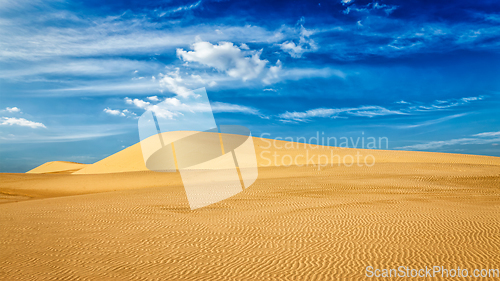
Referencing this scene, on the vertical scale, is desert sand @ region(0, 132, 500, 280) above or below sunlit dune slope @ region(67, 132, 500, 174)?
below

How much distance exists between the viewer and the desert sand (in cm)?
742

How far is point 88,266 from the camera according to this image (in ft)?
24.8

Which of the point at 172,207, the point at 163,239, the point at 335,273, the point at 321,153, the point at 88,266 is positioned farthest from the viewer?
the point at 321,153

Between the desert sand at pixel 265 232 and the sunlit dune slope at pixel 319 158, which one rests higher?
the sunlit dune slope at pixel 319 158

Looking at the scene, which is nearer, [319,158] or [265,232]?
[265,232]

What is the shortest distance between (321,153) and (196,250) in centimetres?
3255

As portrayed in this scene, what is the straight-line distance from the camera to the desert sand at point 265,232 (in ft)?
24.3

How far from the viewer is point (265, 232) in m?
10.7

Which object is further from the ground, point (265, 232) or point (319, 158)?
point (319, 158)

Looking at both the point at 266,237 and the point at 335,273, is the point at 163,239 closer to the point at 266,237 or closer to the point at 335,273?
the point at 266,237

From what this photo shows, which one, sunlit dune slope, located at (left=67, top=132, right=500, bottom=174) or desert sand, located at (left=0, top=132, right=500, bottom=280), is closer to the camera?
desert sand, located at (left=0, top=132, right=500, bottom=280)

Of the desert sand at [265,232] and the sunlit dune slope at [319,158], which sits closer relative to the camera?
the desert sand at [265,232]

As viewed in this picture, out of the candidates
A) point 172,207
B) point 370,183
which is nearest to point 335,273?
point 172,207

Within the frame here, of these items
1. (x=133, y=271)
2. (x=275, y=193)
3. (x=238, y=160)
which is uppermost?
(x=238, y=160)
